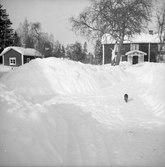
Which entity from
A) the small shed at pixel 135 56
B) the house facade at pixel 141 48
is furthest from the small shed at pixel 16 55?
the small shed at pixel 135 56

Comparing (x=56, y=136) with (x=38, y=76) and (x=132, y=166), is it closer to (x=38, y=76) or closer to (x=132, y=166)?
(x=132, y=166)

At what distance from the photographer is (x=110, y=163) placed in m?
2.81

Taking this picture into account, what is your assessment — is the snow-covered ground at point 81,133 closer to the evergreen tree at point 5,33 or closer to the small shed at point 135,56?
the small shed at point 135,56

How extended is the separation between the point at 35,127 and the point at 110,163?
1.59 metres

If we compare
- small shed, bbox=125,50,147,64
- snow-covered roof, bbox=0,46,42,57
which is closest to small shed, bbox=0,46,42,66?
snow-covered roof, bbox=0,46,42,57

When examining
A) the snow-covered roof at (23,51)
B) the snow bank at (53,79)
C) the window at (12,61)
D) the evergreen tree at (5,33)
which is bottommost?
the snow bank at (53,79)

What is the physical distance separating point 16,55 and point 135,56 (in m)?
29.2

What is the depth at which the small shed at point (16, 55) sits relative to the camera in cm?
3922

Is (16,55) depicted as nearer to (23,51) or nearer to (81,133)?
(23,51)

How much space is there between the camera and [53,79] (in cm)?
902

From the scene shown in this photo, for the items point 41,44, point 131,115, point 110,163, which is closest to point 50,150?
point 110,163

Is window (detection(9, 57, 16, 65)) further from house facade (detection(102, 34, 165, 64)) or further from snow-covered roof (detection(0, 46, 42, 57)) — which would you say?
house facade (detection(102, 34, 165, 64))

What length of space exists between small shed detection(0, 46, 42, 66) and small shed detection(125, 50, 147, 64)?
2411cm

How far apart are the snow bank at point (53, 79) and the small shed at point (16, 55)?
31759mm
